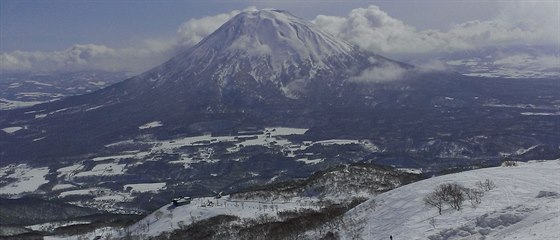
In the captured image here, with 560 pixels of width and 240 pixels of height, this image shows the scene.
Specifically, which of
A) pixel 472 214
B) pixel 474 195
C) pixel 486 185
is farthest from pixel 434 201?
pixel 472 214

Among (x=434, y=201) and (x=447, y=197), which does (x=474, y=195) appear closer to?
(x=447, y=197)

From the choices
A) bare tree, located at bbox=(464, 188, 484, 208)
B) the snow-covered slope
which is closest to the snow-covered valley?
the snow-covered slope

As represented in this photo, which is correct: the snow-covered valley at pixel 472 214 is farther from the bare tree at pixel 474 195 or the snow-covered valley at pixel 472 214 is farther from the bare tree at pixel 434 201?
the bare tree at pixel 434 201

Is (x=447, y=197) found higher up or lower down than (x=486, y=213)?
lower down

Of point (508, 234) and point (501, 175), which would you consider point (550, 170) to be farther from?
point (508, 234)


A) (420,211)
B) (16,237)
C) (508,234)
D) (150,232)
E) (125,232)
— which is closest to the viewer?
(508,234)

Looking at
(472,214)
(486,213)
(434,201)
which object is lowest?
(434,201)

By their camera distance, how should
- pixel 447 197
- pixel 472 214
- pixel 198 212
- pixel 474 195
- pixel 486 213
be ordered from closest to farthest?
pixel 486 213 → pixel 472 214 → pixel 474 195 → pixel 447 197 → pixel 198 212

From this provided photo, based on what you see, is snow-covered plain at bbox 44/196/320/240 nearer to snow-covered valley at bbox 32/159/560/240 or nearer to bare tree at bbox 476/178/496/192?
snow-covered valley at bbox 32/159/560/240

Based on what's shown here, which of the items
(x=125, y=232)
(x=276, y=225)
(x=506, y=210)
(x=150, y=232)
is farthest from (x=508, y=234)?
(x=125, y=232)
